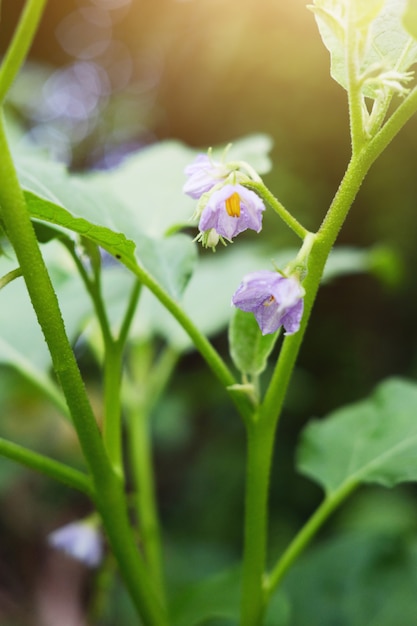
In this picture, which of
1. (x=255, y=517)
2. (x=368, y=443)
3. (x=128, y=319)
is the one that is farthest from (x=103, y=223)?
(x=368, y=443)

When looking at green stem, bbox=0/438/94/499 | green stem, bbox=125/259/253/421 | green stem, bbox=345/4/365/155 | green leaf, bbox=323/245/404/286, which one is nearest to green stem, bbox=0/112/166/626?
green stem, bbox=0/438/94/499

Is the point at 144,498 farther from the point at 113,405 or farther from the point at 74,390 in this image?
the point at 74,390

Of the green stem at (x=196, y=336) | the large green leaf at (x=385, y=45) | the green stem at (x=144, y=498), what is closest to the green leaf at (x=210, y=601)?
the green stem at (x=144, y=498)

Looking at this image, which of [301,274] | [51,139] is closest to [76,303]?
[301,274]

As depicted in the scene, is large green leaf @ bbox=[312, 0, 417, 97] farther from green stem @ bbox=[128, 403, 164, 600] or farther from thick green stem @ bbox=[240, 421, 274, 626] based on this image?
green stem @ bbox=[128, 403, 164, 600]

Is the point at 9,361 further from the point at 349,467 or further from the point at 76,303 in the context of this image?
the point at 349,467
